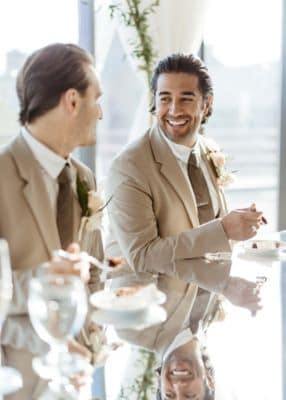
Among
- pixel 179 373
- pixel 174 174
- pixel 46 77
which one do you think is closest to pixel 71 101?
pixel 46 77

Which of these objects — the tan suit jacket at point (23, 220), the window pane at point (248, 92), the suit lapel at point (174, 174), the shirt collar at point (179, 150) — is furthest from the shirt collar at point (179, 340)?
the window pane at point (248, 92)

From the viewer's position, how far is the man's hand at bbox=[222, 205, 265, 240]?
2.50 metres

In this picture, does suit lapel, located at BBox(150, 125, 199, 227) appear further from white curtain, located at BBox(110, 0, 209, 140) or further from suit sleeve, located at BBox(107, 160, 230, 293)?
white curtain, located at BBox(110, 0, 209, 140)

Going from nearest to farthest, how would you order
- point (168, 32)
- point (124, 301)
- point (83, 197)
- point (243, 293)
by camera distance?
1. point (124, 301)
2. point (83, 197)
3. point (243, 293)
4. point (168, 32)

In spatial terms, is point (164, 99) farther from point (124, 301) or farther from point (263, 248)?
point (124, 301)

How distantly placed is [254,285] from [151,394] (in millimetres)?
859

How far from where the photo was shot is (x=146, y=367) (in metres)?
1.56

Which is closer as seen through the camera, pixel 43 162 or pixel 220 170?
pixel 43 162

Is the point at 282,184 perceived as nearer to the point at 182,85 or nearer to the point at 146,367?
the point at 182,85

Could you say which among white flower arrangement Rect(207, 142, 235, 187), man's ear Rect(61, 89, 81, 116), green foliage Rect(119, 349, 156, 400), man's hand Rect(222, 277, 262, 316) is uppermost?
man's ear Rect(61, 89, 81, 116)

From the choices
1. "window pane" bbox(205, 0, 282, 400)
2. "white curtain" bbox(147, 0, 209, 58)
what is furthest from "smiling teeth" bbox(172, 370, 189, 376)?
"window pane" bbox(205, 0, 282, 400)

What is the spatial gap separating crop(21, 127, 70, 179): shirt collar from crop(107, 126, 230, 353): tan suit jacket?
593mm

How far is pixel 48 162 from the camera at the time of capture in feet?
5.94

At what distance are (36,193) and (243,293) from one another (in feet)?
2.43
